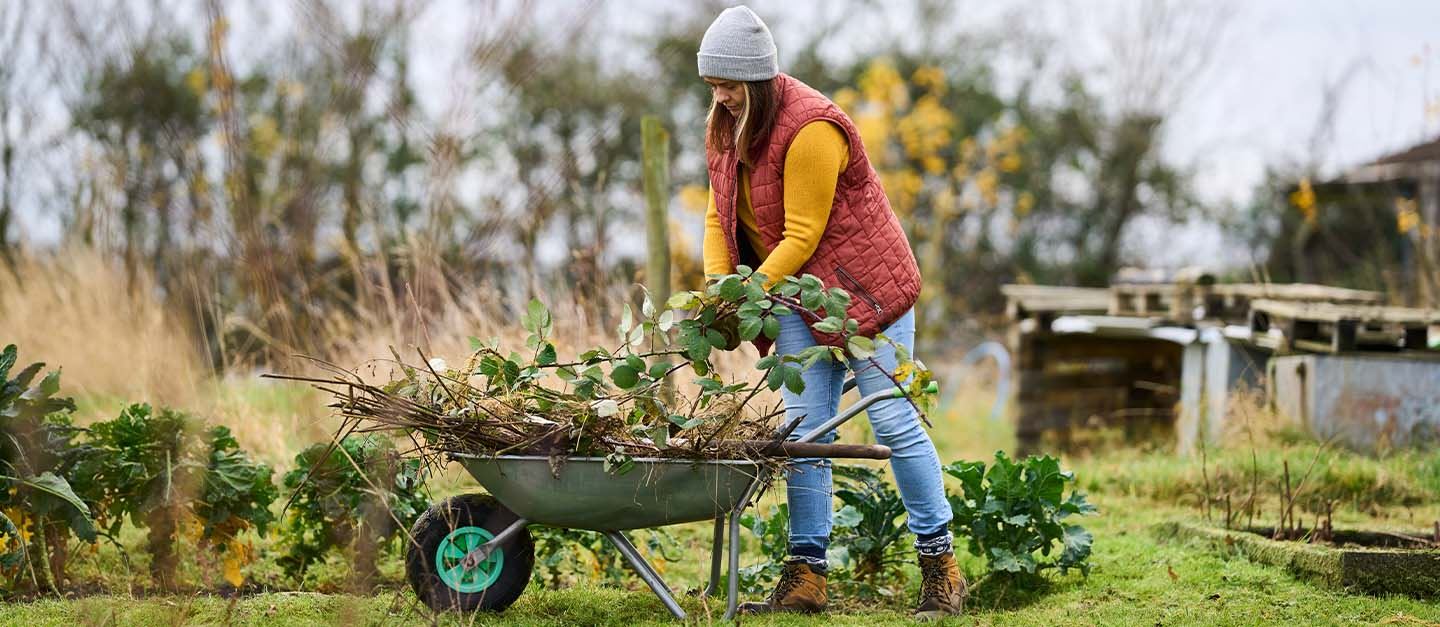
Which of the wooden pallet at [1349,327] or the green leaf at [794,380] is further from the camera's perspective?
the wooden pallet at [1349,327]

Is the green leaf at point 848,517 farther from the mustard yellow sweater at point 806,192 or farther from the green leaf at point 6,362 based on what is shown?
the green leaf at point 6,362

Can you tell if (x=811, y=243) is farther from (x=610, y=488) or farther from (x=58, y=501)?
(x=58, y=501)

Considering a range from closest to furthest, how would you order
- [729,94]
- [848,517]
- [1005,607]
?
[729,94], [1005,607], [848,517]

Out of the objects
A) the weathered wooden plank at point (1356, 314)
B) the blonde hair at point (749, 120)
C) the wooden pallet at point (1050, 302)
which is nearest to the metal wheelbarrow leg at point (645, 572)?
the blonde hair at point (749, 120)

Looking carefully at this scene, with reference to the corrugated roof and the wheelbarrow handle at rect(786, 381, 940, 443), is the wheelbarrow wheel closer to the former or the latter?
the wheelbarrow handle at rect(786, 381, 940, 443)

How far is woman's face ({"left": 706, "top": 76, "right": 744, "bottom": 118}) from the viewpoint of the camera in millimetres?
2906

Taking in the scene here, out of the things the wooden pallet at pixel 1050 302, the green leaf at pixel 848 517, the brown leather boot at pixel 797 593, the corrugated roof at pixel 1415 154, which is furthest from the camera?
the corrugated roof at pixel 1415 154

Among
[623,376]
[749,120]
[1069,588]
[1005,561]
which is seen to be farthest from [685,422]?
[1069,588]

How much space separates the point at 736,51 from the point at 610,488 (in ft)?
3.07

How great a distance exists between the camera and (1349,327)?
18.1 feet

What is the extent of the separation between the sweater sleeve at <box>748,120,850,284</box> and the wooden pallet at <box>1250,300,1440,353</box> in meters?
3.45

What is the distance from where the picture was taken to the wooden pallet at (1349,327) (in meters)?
5.52

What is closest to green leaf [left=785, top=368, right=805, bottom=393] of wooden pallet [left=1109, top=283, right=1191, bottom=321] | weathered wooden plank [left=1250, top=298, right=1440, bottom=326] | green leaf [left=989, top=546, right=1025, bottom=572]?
green leaf [left=989, top=546, right=1025, bottom=572]

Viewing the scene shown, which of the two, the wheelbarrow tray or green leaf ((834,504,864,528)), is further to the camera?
green leaf ((834,504,864,528))
